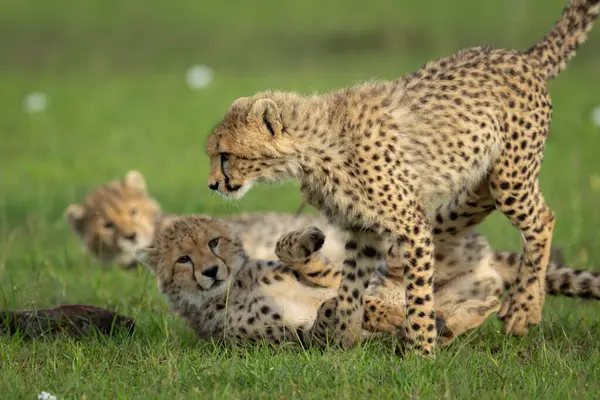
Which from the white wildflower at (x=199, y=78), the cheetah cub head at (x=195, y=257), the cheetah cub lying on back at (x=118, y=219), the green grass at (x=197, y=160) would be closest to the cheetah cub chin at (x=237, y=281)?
the cheetah cub head at (x=195, y=257)

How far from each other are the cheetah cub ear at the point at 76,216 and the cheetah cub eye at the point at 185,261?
378 centimetres

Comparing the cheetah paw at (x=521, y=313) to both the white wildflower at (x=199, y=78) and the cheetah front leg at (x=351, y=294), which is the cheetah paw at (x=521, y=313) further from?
the white wildflower at (x=199, y=78)

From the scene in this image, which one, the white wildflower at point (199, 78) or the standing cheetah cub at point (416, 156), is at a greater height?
the white wildflower at point (199, 78)

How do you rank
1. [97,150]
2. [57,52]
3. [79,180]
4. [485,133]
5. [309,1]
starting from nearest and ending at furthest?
[485,133]
[79,180]
[97,150]
[57,52]
[309,1]

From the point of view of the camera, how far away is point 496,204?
5332 millimetres

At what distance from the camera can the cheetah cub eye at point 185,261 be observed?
533cm

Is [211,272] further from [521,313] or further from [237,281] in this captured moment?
[521,313]

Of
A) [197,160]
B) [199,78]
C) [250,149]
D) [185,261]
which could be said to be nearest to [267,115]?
[250,149]

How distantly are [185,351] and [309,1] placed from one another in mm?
20708

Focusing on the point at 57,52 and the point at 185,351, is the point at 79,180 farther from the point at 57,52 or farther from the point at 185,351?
the point at 57,52

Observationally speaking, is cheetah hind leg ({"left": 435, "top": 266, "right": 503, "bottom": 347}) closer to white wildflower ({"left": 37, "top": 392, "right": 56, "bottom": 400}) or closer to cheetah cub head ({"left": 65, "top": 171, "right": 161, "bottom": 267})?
white wildflower ({"left": 37, "top": 392, "right": 56, "bottom": 400})

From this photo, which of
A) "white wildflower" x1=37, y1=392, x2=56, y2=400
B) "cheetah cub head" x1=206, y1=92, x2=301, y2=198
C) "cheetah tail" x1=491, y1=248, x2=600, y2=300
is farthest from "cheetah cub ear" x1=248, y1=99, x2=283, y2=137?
"cheetah tail" x1=491, y1=248, x2=600, y2=300

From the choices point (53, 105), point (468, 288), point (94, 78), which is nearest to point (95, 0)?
point (94, 78)

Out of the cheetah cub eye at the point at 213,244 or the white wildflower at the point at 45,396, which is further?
the cheetah cub eye at the point at 213,244
